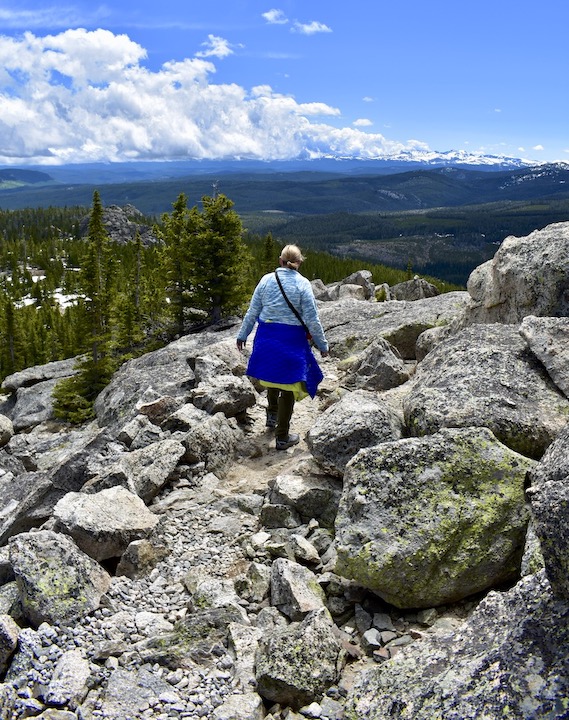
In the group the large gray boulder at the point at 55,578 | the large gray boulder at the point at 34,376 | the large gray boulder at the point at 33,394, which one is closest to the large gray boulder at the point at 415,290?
the large gray boulder at the point at 33,394

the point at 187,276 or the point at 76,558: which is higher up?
the point at 187,276

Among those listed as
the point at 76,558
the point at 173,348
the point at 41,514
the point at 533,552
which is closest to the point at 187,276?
the point at 173,348

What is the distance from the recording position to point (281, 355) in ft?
37.3

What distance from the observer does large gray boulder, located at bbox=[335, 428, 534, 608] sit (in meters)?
6.61

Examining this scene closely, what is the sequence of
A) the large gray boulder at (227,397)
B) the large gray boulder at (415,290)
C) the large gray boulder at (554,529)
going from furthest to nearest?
1. the large gray boulder at (415,290)
2. the large gray boulder at (227,397)
3. the large gray boulder at (554,529)

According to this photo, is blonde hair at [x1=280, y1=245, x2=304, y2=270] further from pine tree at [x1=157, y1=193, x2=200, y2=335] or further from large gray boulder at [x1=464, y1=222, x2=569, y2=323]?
A: pine tree at [x1=157, y1=193, x2=200, y2=335]

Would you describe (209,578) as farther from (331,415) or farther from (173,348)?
(173,348)

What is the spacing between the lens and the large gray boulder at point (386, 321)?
66.2ft

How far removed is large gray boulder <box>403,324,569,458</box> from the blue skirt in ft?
8.60

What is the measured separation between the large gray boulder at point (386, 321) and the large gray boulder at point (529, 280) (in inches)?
159

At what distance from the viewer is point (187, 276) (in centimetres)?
3697

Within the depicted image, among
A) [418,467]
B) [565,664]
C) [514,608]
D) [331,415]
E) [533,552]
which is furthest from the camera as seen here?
[331,415]

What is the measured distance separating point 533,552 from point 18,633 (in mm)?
6400

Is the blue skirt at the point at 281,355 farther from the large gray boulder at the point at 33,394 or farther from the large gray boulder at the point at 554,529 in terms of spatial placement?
the large gray boulder at the point at 33,394
